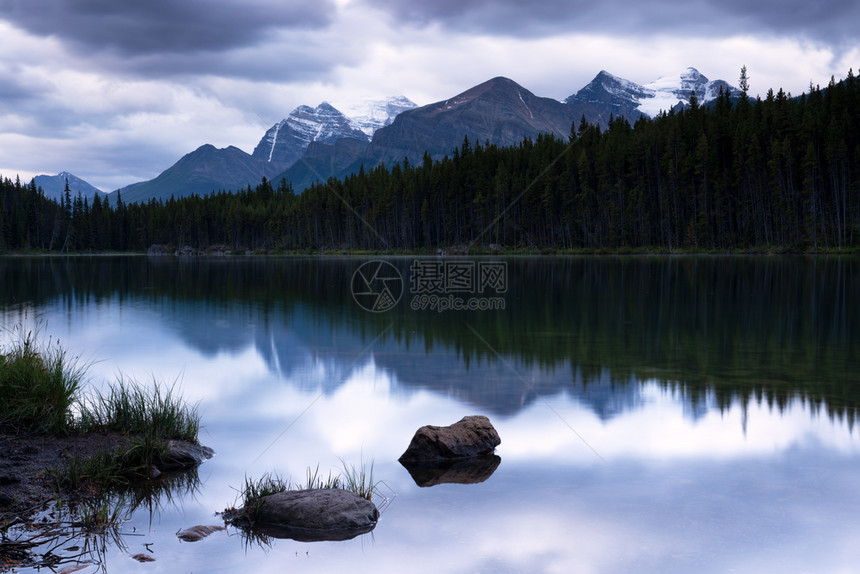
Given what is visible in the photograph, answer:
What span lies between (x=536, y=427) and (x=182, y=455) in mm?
5255

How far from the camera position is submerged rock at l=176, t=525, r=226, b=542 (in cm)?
675

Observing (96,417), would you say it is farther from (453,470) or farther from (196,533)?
(453,470)

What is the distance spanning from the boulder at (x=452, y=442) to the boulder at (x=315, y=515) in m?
1.79

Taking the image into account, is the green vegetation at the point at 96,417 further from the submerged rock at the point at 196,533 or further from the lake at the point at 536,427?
the submerged rock at the point at 196,533

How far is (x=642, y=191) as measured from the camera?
102m

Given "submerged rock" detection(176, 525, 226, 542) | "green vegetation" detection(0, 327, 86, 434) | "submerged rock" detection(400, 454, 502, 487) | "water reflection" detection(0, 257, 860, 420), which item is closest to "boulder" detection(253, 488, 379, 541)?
"submerged rock" detection(176, 525, 226, 542)

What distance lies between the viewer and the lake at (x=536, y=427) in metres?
6.46

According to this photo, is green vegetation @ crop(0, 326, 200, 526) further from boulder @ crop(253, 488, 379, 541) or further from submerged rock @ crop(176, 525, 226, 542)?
boulder @ crop(253, 488, 379, 541)

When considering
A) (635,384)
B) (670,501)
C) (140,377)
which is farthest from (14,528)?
(635,384)

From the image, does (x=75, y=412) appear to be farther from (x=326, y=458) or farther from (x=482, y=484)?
(x=482, y=484)

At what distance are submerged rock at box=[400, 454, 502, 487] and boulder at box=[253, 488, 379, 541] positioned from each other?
1312mm

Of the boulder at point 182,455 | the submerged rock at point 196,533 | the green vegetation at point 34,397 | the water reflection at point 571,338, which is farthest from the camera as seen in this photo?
the water reflection at point 571,338

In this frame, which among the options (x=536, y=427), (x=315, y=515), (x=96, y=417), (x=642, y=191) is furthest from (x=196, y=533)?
(x=642, y=191)

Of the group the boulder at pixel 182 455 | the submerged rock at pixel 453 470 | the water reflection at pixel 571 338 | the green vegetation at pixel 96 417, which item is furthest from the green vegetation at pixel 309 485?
the water reflection at pixel 571 338
